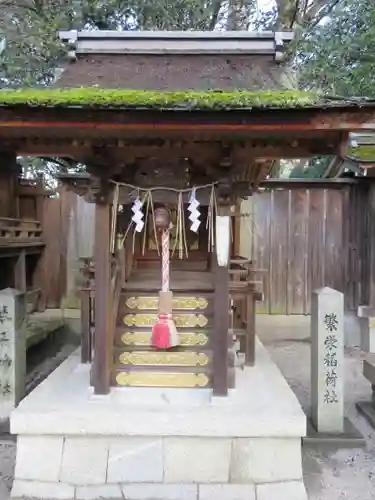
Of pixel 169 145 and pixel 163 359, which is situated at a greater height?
pixel 169 145

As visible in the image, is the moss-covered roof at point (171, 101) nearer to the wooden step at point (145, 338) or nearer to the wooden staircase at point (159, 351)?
the wooden staircase at point (159, 351)

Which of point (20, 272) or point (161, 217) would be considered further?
point (20, 272)

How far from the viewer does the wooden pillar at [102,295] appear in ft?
13.8

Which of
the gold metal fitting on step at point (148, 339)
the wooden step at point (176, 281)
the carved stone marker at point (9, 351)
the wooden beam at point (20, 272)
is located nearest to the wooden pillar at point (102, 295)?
the gold metal fitting on step at point (148, 339)

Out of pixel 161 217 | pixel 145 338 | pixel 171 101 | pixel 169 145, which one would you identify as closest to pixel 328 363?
pixel 145 338

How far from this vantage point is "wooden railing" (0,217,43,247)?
7321 mm

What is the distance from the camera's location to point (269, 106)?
325 centimetres

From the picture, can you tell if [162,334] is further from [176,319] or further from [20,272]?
[20,272]

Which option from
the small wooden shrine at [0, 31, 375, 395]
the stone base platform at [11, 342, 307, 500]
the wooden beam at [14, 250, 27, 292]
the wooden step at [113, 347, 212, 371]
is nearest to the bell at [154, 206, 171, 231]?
the small wooden shrine at [0, 31, 375, 395]

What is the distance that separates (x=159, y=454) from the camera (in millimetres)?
3793

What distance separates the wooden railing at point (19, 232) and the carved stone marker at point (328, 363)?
4.60 metres

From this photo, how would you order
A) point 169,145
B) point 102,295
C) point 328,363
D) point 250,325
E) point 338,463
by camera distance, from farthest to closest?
point 250,325 → point 328,363 → point 338,463 → point 102,295 → point 169,145

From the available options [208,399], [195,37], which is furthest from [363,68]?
[208,399]

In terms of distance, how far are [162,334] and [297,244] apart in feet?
16.8
